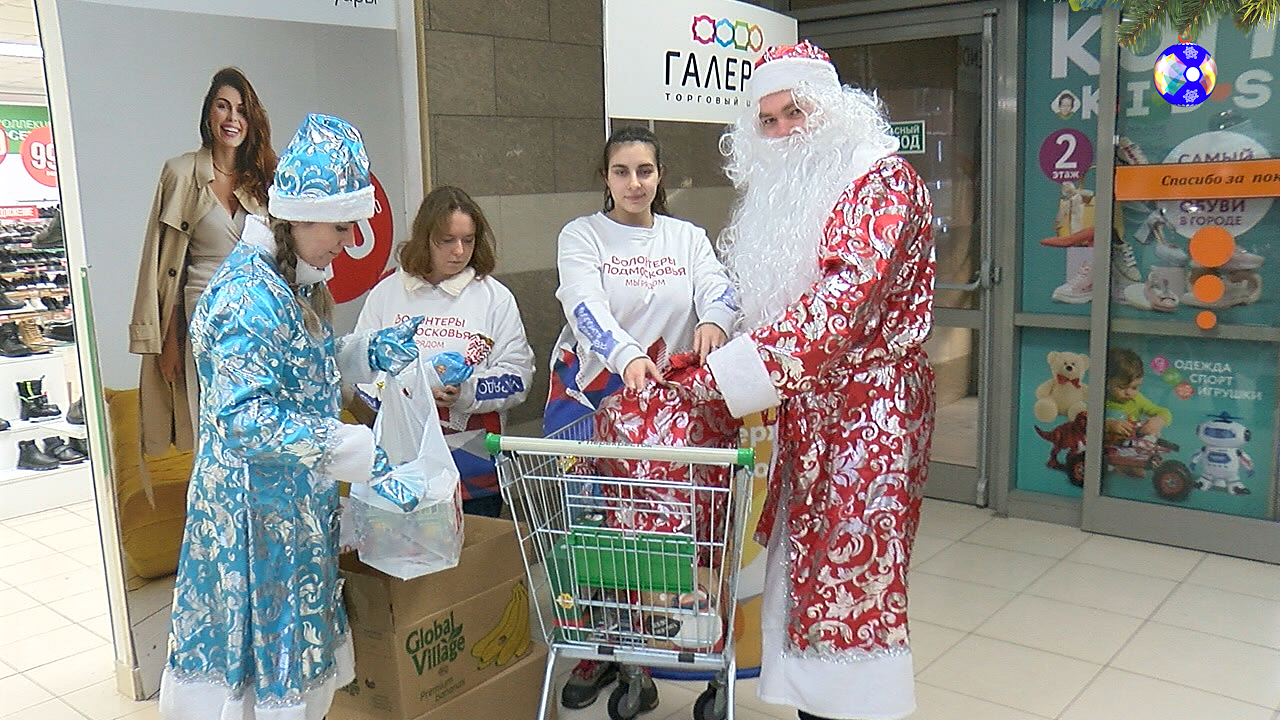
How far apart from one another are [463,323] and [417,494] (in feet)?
3.26

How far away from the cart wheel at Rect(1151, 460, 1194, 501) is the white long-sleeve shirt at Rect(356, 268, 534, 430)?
9.15 ft

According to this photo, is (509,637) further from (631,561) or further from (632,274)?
(632,274)

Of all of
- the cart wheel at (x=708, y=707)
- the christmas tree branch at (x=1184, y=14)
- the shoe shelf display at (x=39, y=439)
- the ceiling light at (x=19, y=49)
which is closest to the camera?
the christmas tree branch at (x=1184, y=14)

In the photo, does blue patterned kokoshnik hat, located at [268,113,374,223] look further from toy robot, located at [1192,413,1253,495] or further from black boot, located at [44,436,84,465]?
black boot, located at [44,436,84,465]

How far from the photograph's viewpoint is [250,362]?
1880 mm

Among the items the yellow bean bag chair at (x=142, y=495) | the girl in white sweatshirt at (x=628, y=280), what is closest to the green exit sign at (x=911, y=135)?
the girl in white sweatshirt at (x=628, y=280)

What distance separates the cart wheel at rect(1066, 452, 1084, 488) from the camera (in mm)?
4457

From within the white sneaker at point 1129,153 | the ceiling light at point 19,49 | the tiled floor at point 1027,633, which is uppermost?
the ceiling light at point 19,49

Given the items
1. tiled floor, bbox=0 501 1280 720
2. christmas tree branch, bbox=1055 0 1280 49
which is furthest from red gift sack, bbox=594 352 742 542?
christmas tree branch, bbox=1055 0 1280 49

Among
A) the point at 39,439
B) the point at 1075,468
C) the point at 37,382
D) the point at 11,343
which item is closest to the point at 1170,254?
the point at 1075,468

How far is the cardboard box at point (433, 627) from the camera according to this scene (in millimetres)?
2252

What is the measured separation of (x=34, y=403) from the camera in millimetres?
5309

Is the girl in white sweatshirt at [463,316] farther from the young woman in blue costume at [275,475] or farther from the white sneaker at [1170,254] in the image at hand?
the white sneaker at [1170,254]

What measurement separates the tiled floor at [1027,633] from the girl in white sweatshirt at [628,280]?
0.93 m
